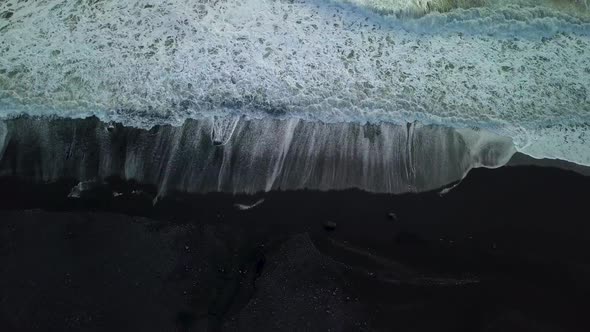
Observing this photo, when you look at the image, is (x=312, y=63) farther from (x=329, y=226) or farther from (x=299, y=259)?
(x=299, y=259)

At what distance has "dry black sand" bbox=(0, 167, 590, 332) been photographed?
6.98 meters

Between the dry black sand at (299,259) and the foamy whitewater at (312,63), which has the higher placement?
the foamy whitewater at (312,63)

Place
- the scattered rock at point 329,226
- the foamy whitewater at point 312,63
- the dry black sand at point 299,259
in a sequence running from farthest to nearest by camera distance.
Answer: the foamy whitewater at point 312,63, the scattered rock at point 329,226, the dry black sand at point 299,259

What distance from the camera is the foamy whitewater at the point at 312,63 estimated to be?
9172mm

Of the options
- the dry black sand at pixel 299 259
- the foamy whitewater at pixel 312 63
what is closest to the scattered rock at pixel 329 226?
the dry black sand at pixel 299 259

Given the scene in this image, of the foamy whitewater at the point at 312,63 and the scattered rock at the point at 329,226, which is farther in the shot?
the foamy whitewater at the point at 312,63

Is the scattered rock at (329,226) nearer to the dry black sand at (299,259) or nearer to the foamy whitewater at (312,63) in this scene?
the dry black sand at (299,259)

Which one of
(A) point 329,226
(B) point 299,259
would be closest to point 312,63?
(A) point 329,226

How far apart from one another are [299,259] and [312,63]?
13.0ft

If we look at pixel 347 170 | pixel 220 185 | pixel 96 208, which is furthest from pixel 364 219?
pixel 96 208

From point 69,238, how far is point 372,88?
17.9ft

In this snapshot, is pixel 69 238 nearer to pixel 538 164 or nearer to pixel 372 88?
pixel 372 88

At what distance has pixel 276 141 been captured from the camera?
8727mm

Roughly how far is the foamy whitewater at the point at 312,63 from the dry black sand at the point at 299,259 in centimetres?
144
